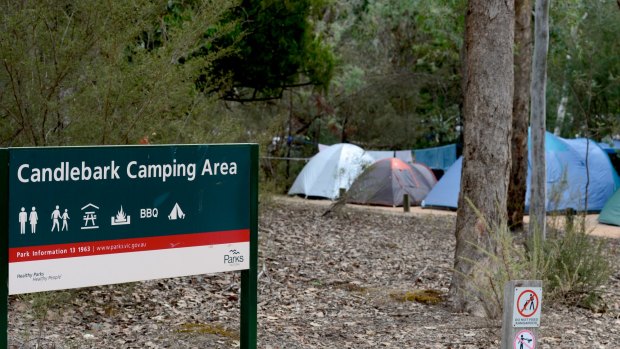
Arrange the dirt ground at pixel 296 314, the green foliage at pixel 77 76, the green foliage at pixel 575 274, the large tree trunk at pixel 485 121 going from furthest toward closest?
the green foliage at pixel 575 274 → the large tree trunk at pixel 485 121 → the green foliage at pixel 77 76 → the dirt ground at pixel 296 314

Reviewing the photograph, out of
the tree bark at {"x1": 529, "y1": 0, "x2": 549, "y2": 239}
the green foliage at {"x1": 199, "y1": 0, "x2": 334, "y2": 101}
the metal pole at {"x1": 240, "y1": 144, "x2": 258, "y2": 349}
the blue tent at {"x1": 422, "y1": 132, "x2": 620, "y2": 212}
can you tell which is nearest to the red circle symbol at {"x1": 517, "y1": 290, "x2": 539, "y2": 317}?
the metal pole at {"x1": 240, "y1": 144, "x2": 258, "y2": 349}

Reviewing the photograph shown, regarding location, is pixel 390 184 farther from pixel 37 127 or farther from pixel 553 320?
pixel 37 127

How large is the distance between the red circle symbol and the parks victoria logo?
1.65m

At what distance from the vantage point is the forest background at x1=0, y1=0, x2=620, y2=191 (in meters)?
7.43

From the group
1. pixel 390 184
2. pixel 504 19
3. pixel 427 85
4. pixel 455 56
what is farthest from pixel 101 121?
pixel 427 85

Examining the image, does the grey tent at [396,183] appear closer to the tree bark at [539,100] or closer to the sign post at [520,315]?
the tree bark at [539,100]

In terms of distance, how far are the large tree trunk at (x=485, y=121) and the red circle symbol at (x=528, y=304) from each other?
2.96m

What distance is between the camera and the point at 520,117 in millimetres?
16891

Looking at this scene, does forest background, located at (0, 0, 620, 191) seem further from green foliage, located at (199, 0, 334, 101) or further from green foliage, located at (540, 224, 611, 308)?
green foliage, located at (540, 224, 611, 308)

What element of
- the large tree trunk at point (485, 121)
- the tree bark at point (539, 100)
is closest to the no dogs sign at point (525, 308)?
the large tree trunk at point (485, 121)

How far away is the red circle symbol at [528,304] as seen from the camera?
5.33 metres

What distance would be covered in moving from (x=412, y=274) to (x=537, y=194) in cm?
283

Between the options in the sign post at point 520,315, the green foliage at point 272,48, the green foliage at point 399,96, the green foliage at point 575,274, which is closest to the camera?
the sign post at point 520,315

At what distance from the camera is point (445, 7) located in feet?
71.3
